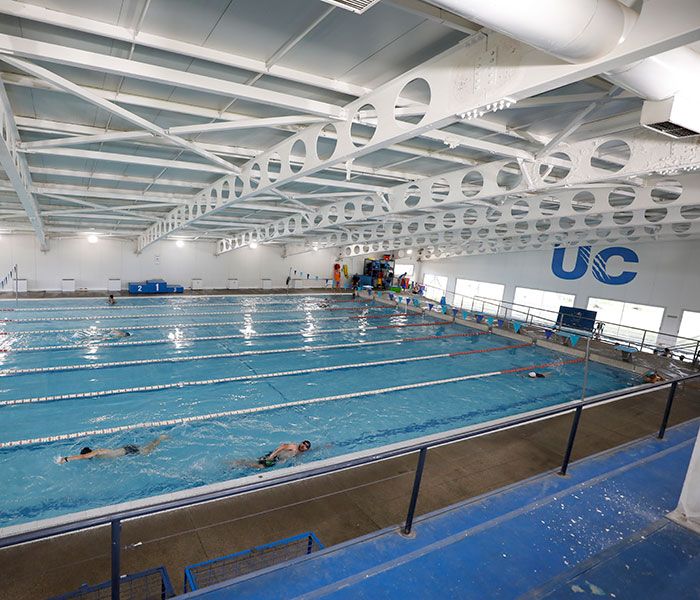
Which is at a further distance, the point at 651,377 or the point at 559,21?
the point at 651,377

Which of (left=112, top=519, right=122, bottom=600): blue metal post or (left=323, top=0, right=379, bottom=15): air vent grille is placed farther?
(left=112, top=519, right=122, bottom=600): blue metal post

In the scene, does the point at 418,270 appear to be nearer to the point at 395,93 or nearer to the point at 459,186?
the point at 459,186

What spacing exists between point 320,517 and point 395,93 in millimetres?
4817

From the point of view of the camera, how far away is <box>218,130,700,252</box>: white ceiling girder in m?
5.36

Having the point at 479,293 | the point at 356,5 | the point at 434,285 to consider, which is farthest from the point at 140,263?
the point at 356,5

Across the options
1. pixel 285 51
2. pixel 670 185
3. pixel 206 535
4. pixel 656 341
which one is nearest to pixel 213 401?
pixel 206 535

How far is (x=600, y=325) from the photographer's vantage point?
10.8 meters

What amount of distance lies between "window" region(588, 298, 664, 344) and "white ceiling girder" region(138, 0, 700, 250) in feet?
56.8

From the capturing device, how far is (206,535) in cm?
393

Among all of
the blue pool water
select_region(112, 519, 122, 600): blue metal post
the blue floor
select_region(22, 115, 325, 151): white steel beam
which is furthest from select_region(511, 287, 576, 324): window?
select_region(112, 519, 122, 600): blue metal post

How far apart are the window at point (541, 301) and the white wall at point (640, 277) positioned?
0.34m

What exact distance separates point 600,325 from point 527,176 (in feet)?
20.6

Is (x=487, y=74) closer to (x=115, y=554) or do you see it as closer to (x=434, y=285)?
(x=115, y=554)

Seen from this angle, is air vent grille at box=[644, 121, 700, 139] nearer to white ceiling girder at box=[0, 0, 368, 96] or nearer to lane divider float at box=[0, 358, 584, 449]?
white ceiling girder at box=[0, 0, 368, 96]
